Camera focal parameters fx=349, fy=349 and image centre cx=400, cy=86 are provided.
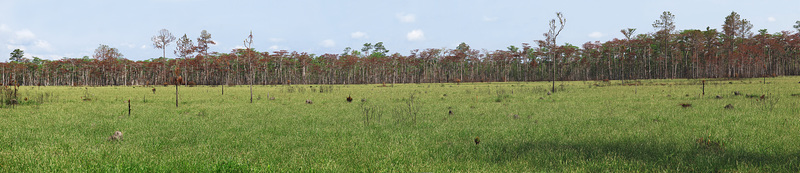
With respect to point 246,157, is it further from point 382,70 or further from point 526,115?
point 382,70

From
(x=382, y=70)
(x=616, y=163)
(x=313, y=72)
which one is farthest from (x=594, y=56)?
(x=616, y=163)

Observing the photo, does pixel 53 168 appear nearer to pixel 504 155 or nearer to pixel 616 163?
pixel 504 155

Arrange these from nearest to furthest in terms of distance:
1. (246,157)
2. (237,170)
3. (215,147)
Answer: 1. (237,170)
2. (246,157)
3. (215,147)

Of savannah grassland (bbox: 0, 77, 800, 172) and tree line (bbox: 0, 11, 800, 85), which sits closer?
savannah grassland (bbox: 0, 77, 800, 172)


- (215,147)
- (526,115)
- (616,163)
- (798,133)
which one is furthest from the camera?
(526,115)

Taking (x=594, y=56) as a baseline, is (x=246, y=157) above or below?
below

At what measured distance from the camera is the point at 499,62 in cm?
9656

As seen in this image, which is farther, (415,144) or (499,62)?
(499,62)

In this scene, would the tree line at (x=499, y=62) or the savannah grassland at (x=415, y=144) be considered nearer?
the savannah grassland at (x=415, y=144)

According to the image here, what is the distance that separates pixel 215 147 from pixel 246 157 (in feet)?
3.60

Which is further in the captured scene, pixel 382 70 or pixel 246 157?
pixel 382 70

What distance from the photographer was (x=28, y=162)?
4562mm

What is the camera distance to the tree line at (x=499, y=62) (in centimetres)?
6450

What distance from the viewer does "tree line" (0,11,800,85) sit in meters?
64.5
